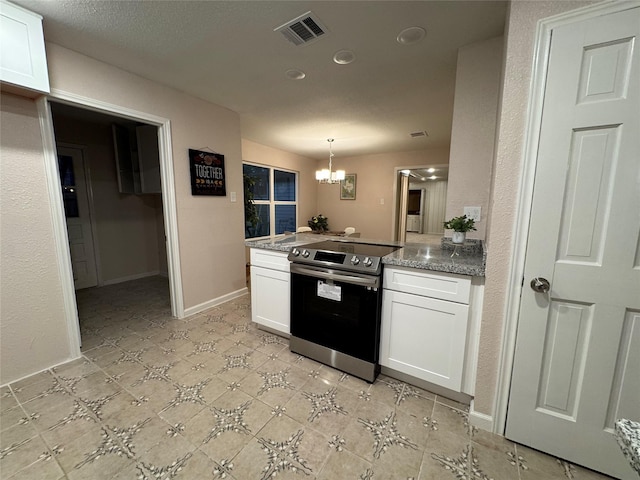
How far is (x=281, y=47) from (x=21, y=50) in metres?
1.60

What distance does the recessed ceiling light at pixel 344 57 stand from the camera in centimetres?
198

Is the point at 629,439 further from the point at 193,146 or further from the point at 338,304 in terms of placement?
the point at 193,146

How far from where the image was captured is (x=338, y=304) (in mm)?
1916

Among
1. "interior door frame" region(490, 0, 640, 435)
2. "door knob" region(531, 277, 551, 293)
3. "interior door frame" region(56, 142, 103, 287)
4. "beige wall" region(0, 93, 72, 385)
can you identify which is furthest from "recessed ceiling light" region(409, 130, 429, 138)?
"interior door frame" region(56, 142, 103, 287)

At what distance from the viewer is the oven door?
1.79 meters

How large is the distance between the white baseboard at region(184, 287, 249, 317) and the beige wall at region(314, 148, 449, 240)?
3.29 metres

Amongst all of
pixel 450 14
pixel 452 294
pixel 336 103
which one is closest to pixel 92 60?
pixel 336 103

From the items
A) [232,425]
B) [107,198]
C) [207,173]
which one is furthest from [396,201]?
[107,198]

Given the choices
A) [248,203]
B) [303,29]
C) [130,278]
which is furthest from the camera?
[248,203]

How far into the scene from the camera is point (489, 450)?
136cm

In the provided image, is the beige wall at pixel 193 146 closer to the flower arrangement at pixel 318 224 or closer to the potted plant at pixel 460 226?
the potted plant at pixel 460 226

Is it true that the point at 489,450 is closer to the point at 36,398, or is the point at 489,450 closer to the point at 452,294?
the point at 452,294

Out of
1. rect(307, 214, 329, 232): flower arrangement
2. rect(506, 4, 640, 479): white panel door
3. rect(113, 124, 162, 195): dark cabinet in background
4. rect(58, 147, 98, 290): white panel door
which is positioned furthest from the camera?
rect(307, 214, 329, 232): flower arrangement

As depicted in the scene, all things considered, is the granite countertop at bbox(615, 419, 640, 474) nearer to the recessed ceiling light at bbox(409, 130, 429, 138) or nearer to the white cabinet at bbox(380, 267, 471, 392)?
the white cabinet at bbox(380, 267, 471, 392)
